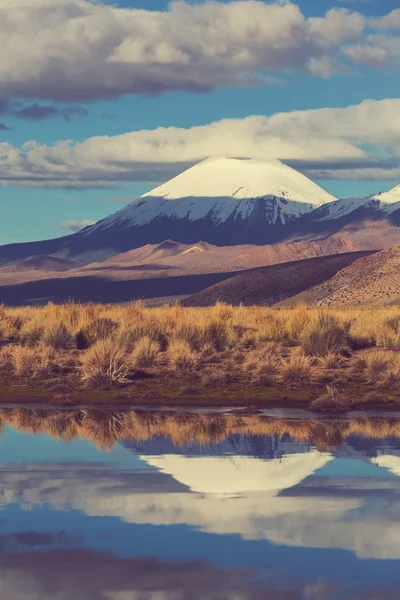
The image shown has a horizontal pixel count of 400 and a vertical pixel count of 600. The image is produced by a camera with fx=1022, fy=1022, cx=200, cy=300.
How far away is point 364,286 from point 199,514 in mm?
67751

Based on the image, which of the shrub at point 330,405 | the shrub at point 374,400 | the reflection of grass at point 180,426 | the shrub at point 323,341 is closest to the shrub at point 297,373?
the shrub at point 374,400

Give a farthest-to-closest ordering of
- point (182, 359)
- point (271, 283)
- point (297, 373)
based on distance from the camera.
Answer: point (271, 283) < point (182, 359) < point (297, 373)

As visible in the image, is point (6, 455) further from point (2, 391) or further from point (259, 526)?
point (2, 391)

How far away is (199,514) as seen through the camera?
9.43 metres

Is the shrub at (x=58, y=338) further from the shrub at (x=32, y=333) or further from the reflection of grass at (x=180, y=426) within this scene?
the reflection of grass at (x=180, y=426)

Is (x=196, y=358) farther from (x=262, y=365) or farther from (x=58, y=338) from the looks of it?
(x=58, y=338)

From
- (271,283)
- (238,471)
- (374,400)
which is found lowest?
(374,400)

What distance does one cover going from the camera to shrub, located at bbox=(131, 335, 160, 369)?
22.9 m

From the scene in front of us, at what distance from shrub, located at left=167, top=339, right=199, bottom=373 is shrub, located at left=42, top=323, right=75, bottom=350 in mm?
3763

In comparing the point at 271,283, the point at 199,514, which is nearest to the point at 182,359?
the point at 199,514

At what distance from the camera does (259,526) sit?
8969 millimetres

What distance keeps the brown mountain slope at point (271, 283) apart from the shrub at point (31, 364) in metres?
66.6

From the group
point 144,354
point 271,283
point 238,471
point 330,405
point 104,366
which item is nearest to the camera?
point 238,471

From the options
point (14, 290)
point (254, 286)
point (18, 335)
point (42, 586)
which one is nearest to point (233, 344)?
point (18, 335)
